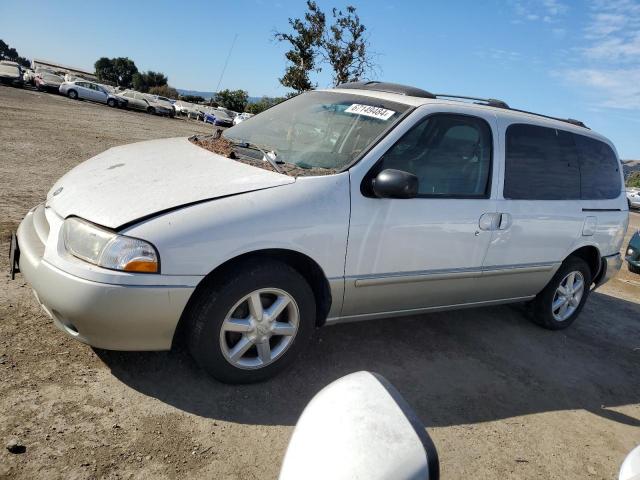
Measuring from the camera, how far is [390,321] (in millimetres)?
4246

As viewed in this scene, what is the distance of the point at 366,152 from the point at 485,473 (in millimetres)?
1911

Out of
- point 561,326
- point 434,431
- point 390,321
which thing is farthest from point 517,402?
point 561,326

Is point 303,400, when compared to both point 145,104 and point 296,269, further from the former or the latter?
point 145,104

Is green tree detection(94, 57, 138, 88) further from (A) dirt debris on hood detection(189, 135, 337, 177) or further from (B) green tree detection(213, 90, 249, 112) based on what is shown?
(A) dirt debris on hood detection(189, 135, 337, 177)

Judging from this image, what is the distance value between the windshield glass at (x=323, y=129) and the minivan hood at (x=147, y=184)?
1.27ft

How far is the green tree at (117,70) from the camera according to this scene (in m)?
81.1

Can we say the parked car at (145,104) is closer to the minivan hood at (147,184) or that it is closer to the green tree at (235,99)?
the green tree at (235,99)

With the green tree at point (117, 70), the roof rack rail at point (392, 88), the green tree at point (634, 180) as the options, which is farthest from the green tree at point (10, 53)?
the roof rack rail at point (392, 88)

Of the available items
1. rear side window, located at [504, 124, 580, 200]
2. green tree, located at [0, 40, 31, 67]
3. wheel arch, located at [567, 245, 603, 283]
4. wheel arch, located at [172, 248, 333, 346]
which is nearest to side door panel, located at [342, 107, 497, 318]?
wheel arch, located at [172, 248, 333, 346]

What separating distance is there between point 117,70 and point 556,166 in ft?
295

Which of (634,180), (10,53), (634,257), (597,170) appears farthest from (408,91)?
(10,53)

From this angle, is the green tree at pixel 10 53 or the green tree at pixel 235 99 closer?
the green tree at pixel 235 99

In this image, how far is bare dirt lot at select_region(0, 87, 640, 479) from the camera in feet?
7.53

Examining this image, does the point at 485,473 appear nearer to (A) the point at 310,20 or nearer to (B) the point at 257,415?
(B) the point at 257,415
